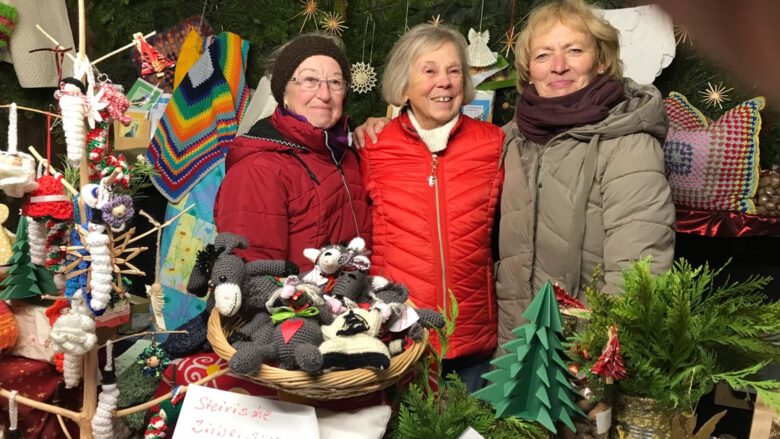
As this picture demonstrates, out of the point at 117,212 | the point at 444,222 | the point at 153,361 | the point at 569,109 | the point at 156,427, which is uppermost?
the point at 569,109

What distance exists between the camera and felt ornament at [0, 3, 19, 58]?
2.63m

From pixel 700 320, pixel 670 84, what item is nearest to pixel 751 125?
pixel 670 84

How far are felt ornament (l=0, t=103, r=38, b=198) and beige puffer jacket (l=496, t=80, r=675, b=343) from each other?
1.20 metres

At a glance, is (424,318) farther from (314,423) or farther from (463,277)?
(463,277)

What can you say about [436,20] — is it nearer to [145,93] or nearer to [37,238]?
[145,93]

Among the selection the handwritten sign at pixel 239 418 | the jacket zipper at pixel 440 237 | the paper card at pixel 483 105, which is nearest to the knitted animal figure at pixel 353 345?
the handwritten sign at pixel 239 418

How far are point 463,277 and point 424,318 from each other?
57cm

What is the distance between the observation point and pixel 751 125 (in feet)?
7.53

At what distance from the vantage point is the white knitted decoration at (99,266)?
119cm

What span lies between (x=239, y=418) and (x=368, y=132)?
1.11 meters

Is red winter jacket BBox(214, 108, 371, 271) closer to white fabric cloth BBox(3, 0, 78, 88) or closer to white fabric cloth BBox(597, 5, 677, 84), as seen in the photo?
Answer: white fabric cloth BBox(597, 5, 677, 84)

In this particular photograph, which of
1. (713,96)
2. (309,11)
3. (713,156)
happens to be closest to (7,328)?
(309,11)

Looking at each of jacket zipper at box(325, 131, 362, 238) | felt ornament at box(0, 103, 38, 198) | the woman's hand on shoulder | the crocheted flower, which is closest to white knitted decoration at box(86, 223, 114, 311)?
the crocheted flower

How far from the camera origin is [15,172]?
3.83 ft
